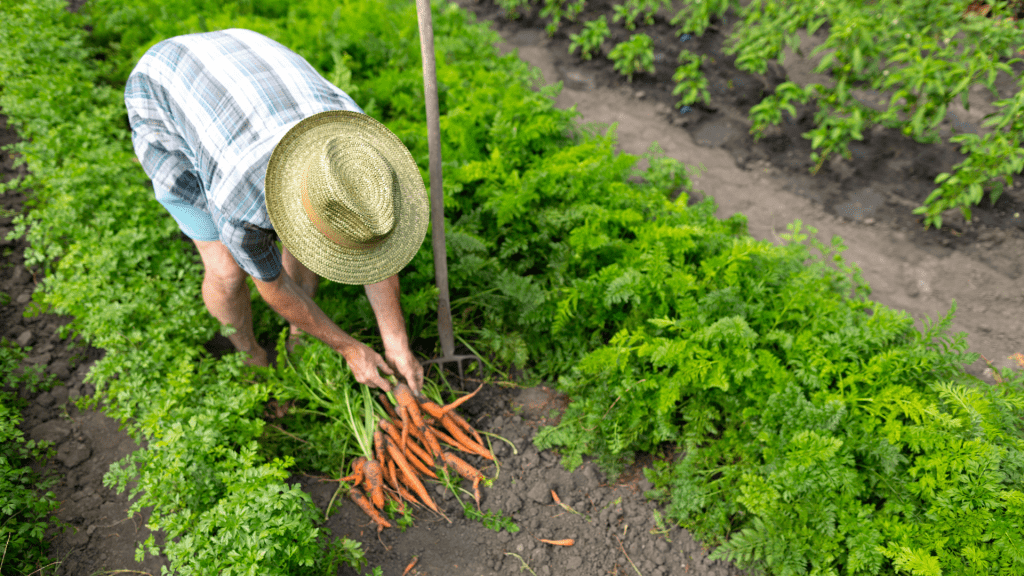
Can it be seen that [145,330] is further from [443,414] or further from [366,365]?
[443,414]

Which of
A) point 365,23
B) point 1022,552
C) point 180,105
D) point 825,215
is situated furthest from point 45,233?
point 825,215

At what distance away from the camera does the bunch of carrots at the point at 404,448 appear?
8.60 feet

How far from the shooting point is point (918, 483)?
7.25ft

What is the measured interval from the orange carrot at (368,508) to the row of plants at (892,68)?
4398 millimetres

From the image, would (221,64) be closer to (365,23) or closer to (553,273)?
(553,273)

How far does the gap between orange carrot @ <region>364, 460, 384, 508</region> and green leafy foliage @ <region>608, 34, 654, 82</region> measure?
15.1 ft

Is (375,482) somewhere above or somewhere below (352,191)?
below

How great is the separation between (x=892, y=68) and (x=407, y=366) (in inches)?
191

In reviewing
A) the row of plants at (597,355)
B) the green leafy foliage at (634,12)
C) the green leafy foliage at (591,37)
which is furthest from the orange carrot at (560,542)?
the green leafy foliage at (634,12)

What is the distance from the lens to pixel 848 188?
178 inches

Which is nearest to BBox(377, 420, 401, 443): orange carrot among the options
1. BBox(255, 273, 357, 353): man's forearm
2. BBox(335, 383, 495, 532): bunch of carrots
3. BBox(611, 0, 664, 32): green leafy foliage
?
BBox(335, 383, 495, 532): bunch of carrots

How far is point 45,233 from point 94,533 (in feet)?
5.81

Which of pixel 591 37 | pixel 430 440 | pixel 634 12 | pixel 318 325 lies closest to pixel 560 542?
pixel 430 440

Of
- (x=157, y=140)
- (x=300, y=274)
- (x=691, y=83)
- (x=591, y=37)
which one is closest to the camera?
(x=157, y=140)
